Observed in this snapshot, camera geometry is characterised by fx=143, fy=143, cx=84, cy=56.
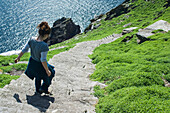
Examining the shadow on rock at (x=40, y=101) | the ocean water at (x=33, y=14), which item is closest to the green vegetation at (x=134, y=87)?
the shadow on rock at (x=40, y=101)

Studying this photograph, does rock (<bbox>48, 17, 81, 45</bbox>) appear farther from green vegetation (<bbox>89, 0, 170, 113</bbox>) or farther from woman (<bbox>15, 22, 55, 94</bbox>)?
woman (<bbox>15, 22, 55, 94</bbox>)

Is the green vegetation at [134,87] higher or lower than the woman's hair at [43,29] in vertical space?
lower

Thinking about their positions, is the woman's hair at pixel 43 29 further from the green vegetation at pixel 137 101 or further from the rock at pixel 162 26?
the rock at pixel 162 26

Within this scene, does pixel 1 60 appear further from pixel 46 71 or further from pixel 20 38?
pixel 20 38

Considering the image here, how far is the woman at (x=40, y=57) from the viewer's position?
23.1 ft

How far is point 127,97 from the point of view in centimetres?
784

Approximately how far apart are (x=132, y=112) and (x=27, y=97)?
5.62 meters

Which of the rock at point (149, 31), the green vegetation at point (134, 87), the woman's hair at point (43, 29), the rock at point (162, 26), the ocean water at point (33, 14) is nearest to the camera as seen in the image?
the woman's hair at point (43, 29)

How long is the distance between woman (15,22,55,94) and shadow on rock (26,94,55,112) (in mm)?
386

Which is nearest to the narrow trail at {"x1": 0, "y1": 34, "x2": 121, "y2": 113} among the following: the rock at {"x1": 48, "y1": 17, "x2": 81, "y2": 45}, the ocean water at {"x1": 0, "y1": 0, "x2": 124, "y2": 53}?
the rock at {"x1": 48, "y1": 17, "x2": 81, "y2": 45}

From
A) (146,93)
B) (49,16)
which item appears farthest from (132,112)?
(49,16)

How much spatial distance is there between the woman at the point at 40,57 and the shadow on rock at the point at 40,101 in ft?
1.27

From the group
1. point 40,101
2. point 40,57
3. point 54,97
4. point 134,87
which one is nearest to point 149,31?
point 134,87

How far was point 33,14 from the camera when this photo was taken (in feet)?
360
